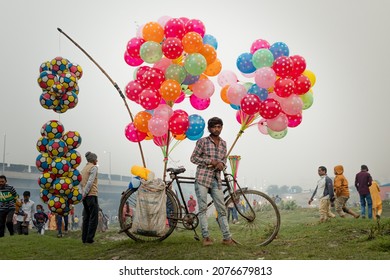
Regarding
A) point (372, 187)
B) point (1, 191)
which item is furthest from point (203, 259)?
point (372, 187)

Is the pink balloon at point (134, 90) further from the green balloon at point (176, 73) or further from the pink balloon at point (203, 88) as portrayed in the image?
the pink balloon at point (203, 88)

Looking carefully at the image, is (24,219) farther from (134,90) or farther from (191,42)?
(191,42)

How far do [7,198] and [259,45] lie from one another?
17.5ft

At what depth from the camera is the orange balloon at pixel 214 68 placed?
19.9 ft

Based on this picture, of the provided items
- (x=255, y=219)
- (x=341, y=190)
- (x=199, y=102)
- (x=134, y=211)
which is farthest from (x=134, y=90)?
(x=341, y=190)

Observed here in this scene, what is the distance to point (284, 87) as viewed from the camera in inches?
Result: 214

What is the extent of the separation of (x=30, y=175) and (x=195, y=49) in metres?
34.5

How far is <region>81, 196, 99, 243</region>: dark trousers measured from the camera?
19.5 ft

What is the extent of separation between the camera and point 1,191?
7184 mm

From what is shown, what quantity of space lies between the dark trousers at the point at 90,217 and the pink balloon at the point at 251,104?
273 cm

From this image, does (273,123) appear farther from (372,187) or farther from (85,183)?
(372,187)

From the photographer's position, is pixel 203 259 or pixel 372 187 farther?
pixel 372 187

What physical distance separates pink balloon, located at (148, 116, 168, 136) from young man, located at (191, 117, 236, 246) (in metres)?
0.78
